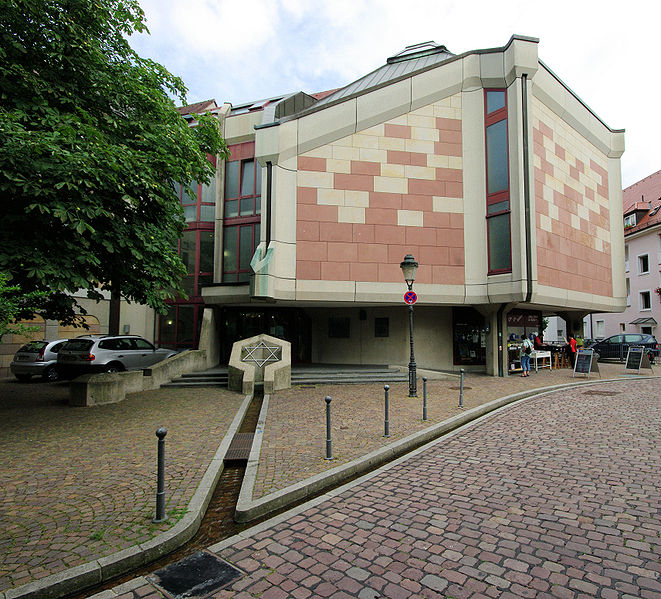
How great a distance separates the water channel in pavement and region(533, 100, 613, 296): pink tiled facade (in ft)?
49.4

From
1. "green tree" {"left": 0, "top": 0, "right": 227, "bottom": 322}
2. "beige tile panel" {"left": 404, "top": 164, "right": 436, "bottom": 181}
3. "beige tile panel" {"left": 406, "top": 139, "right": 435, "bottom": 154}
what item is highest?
"beige tile panel" {"left": 406, "top": 139, "right": 435, "bottom": 154}

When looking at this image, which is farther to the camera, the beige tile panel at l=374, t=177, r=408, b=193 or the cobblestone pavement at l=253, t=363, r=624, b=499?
the beige tile panel at l=374, t=177, r=408, b=193

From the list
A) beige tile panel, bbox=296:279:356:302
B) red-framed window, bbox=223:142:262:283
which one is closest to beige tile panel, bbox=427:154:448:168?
beige tile panel, bbox=296:279:356:302

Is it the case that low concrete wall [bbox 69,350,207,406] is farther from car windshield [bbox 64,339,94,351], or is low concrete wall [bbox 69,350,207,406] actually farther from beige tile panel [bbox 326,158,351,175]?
beige tile panel [bbox 326,158,351,175]

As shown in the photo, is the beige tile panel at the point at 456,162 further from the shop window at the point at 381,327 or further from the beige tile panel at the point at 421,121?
the shop window at the point at 381,327

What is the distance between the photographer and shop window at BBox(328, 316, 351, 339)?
63.9 feet

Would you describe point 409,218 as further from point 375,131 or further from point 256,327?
point 256,327

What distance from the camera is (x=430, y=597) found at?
2992 mm

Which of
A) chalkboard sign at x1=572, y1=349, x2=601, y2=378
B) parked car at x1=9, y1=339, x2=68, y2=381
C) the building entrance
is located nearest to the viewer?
parked car at x1=9, y1=339, x2=68, y2=381

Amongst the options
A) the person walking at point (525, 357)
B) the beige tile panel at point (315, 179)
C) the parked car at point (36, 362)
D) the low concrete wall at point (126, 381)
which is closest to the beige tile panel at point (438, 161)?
the beige tile panel at point (315, 179)

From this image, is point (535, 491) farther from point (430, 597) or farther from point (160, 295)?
point (160, 295)

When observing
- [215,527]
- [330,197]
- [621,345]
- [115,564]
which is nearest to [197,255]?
[330,197]

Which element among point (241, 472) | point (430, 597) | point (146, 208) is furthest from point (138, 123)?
point (430, 597)

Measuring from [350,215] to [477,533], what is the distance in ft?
44.8
